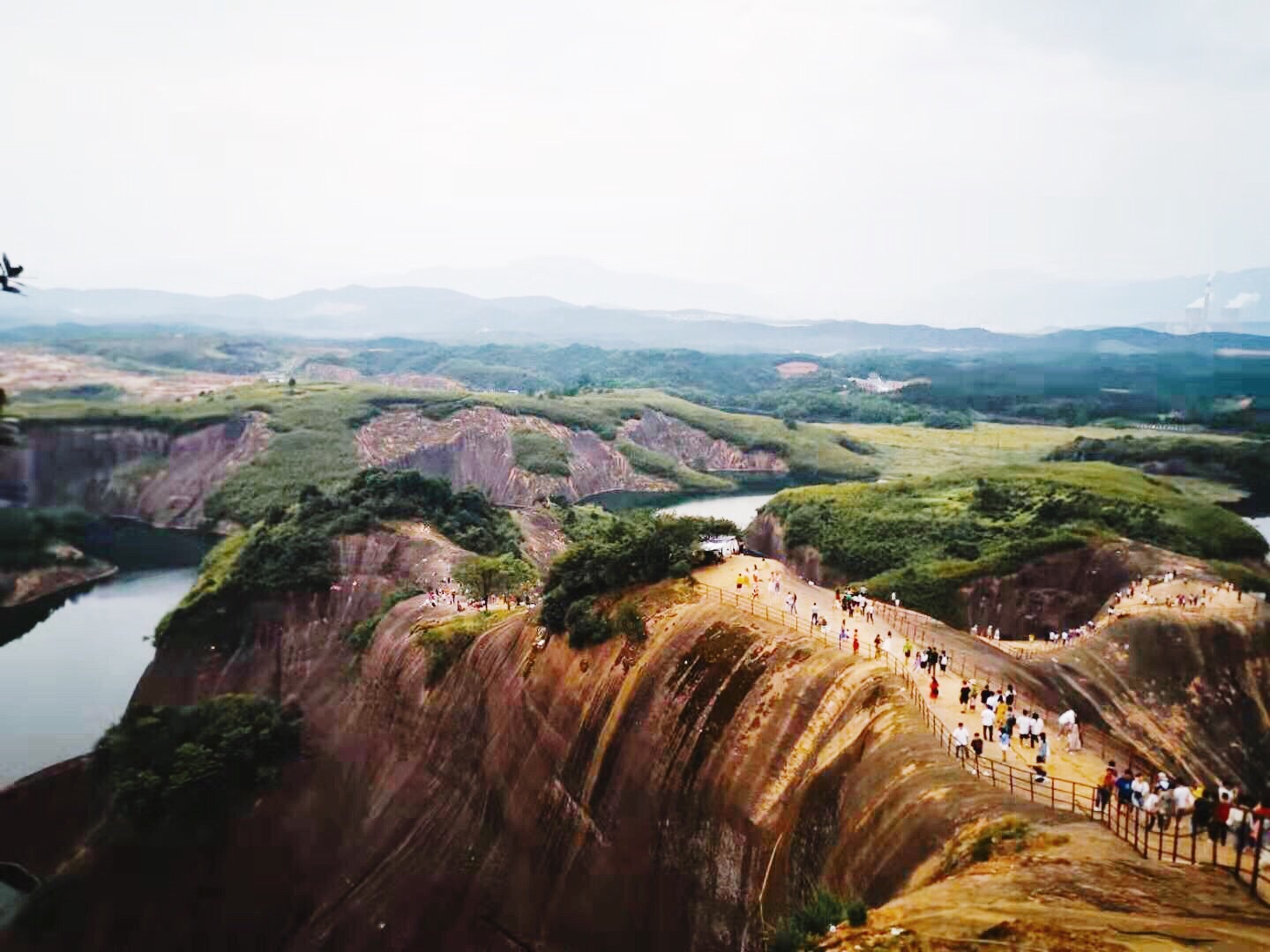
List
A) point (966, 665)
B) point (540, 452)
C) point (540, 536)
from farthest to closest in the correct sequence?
point (540, 452) → point (540, 536) → point (966, 665)

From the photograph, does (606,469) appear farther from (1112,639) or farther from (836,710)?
(836,710)

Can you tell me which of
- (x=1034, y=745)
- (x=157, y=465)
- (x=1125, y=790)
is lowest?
(x=157, y=465)

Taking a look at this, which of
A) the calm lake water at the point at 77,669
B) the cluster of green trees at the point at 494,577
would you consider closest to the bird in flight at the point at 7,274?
the cluster of green trees at the point at 494,577

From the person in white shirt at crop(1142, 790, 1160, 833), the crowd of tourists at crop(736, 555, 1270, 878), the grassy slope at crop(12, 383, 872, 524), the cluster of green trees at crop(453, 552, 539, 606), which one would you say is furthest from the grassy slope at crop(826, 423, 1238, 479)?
the person in white shirt at crop(1142, 790, 1160, 833)

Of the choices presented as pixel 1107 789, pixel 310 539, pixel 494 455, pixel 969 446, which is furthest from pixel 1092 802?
pixel 969 446

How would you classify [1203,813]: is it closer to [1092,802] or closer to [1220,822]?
[1220,822]

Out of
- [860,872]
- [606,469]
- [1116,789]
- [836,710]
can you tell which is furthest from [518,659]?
[606,469]

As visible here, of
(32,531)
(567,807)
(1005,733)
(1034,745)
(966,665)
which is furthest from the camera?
(567,807)

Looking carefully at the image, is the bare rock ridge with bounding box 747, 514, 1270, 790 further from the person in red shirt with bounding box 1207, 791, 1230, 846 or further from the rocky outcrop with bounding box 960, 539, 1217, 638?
the person in red shirt with bounding box 1207, 791, 1230, 846

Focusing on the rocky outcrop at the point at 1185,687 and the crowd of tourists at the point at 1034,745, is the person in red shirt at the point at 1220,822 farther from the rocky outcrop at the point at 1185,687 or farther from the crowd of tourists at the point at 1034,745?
the rocky outcrop at the point at 1185,687
